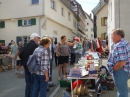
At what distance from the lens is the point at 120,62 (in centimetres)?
352

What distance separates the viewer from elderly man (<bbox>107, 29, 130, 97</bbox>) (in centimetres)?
352

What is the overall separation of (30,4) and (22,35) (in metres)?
3.19

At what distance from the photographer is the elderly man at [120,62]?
3.52 m

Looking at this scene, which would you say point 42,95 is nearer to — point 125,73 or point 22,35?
point 125,73

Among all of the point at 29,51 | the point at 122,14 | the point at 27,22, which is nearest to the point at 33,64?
the point at 29,51

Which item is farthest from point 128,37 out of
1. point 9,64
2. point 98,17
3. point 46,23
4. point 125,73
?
point 98,17

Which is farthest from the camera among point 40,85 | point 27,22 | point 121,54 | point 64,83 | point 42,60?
point 27,22

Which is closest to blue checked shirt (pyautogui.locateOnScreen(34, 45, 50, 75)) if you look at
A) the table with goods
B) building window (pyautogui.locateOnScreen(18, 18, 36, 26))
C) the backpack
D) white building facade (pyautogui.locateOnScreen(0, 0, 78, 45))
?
the backpack

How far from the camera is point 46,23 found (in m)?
17.5

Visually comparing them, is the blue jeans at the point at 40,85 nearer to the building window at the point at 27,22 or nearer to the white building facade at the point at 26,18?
the white building facade at the point at 26,18

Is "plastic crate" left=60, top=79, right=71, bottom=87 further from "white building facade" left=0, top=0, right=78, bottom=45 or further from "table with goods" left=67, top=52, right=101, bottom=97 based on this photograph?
"white building facade" left=0, top=0, right=78, bottom=45

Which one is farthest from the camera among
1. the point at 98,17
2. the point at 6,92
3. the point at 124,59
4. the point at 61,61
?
the point at 98,17

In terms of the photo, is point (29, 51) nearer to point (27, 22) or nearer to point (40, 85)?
point (40, 85)

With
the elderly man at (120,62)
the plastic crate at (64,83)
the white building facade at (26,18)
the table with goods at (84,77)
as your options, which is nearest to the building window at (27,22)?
the white building facade at (26,18)
